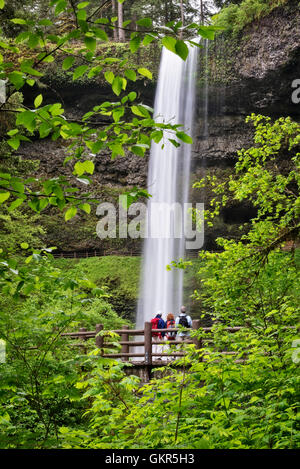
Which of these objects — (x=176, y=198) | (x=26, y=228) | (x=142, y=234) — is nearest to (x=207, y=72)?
(x=176, y=198)

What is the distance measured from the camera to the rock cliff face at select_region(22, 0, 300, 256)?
2252 cm

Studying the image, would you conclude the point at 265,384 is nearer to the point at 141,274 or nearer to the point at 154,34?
the point at 154,34

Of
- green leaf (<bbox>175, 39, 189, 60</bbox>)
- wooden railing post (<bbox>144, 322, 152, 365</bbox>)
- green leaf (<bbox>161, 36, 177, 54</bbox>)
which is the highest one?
green leaf (<bbox>161, 36, 177, 54</bbox>)

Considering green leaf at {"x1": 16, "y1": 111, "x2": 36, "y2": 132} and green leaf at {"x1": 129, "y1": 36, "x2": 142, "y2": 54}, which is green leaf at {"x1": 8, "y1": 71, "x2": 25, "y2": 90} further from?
green leaf at {"x1": 129, "y1": 36, "x2": 142, "y2": 54}

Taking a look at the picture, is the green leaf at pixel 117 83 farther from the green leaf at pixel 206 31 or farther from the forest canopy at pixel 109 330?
the green leaf at pixel 206 31

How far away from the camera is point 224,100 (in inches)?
998

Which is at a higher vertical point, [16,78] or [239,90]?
[239,90]

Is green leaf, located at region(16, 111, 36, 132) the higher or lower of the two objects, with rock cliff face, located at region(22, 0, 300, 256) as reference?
lower

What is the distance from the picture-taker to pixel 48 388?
3.81 metres

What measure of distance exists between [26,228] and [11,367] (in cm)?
1512

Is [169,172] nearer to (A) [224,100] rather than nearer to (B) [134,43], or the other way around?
(A) [224,100]

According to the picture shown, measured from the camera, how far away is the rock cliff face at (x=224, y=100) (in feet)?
73.9

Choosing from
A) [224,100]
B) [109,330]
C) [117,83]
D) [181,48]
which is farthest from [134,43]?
[224,100]

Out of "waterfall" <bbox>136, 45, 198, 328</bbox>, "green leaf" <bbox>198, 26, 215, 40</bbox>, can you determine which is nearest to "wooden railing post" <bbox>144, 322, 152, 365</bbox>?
"green leaf" <bbox>198, 26, 215, 40</bbox>
